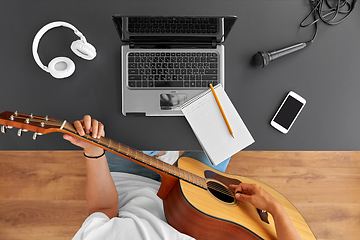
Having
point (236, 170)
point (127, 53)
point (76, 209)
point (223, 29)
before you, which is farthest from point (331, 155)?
point (76, 209)

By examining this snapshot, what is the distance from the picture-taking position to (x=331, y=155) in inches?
55.2

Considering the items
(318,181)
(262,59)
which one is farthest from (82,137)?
(318,181)

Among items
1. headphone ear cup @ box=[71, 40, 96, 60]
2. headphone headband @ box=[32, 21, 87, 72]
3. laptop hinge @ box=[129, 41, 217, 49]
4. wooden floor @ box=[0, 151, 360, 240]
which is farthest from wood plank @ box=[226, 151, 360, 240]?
headphone headband @ box=[32, 21, 87, 72]

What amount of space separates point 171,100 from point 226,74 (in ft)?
0.83

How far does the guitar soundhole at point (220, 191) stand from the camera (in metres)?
0.89

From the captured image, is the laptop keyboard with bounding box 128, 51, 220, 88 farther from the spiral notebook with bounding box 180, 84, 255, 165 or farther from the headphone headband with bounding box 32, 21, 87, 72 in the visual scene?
the headphone headband with bounding box 32, 21, 87, 72

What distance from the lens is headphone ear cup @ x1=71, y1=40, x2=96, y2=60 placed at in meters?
0.72

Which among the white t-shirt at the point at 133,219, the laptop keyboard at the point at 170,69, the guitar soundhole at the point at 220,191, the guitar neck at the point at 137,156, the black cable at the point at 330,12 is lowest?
the white t-shirt at the point at 133,219

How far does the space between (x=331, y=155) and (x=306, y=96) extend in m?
0.85

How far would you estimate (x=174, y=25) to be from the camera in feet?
2.54

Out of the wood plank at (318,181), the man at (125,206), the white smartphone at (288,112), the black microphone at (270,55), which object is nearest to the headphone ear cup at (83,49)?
the man at (125,206)

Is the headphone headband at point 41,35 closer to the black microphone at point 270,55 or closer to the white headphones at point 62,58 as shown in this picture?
the white headphones at point 62,58

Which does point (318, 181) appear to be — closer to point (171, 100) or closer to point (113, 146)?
point (171, 100)

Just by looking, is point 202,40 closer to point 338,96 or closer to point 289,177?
point 338,96
